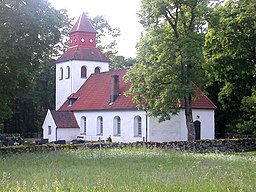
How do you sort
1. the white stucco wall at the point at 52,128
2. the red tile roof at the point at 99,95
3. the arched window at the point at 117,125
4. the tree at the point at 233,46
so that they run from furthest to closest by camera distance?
1. the white stucco wall at the point at 52,128
2. the arched window at the point at 117,125
3. the red tile roof at the point at 99,95
4. the tree at the point at 233,46

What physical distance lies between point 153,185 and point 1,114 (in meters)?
21.3

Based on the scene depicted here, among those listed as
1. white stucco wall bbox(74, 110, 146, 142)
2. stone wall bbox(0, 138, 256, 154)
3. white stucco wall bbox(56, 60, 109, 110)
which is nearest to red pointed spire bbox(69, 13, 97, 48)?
white stucco wall bbox(56, 60, 109, 110)

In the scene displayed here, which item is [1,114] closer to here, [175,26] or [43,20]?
[43,20]

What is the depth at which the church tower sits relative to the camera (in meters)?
59.7

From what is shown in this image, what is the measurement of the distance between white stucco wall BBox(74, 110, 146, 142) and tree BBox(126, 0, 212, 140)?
7648 mm

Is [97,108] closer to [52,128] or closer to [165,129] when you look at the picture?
[52,128]

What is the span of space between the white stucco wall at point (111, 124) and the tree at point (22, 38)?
17.5m

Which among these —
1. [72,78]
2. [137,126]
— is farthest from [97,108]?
[72,78]

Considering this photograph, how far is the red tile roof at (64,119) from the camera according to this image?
179 feet

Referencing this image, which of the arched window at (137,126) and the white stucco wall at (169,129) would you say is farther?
the arched window at (137,126)

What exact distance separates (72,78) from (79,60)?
2.30 meters

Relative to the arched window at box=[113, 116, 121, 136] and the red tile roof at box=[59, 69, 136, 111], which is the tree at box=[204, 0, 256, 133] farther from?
the arched window at box=[113, 116, 121, 136]

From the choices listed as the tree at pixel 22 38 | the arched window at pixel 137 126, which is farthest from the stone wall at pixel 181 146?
the arched window at pixel 137 126

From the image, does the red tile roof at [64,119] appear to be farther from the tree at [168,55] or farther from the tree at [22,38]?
the tree at [22,38]
